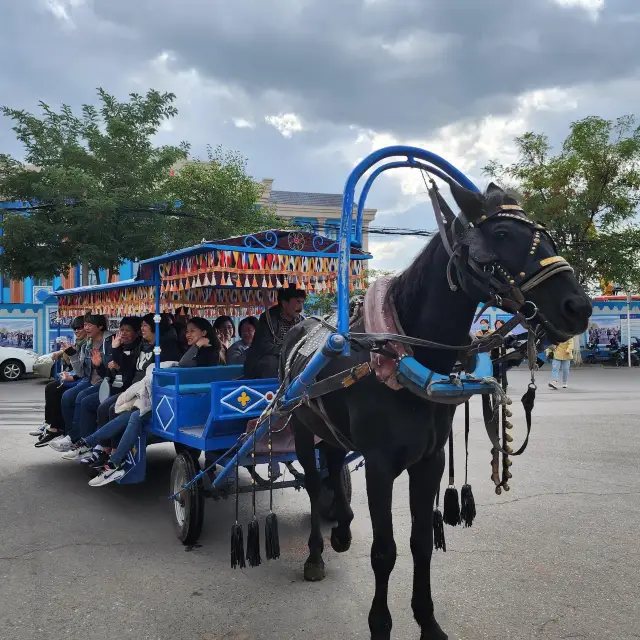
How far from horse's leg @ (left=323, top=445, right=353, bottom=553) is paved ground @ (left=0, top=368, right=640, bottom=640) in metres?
0.13

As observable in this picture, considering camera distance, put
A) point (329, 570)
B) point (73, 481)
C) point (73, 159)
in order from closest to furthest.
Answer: point (329, 570) → point (73, 481) → point (73, 159)

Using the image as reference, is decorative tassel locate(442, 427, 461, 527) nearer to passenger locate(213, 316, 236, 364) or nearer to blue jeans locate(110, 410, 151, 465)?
blue jeans locate(110, 410, 151, 465)

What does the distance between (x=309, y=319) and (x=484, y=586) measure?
2170mm

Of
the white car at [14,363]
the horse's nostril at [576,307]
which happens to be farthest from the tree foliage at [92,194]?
the horse's nostril at [576,307]

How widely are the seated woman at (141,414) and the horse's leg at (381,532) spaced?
3.02m

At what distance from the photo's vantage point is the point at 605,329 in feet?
83.6

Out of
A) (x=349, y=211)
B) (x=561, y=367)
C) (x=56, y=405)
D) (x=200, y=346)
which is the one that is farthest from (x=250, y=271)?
(x=561, y=367)

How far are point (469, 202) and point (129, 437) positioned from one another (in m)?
3.97

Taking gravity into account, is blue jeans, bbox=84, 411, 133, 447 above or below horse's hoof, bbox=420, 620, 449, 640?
above

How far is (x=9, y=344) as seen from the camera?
2358 cm

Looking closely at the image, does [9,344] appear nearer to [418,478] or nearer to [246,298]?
[246,298]

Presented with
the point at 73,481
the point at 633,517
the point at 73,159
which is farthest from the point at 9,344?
the point at 633,517

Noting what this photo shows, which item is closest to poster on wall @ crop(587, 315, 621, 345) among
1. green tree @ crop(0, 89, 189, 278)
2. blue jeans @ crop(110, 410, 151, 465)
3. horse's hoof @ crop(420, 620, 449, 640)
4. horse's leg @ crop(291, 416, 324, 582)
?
green tree @ crop(0, 89, 189, 278)

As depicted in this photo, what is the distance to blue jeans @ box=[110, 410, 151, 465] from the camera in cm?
550
